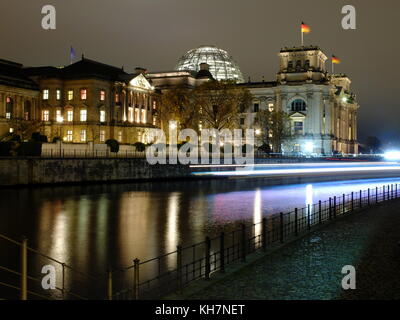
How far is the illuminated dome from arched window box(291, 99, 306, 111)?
4696 cm

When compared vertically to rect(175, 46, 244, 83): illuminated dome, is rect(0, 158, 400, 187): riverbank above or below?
below

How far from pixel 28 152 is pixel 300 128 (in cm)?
9258

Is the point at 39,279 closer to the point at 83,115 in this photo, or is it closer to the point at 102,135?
the point at 83,115

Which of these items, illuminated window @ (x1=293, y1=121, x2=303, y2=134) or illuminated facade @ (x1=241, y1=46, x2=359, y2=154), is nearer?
illuminated facade @ (x1=241, y1=46, x2=359, y2=154)

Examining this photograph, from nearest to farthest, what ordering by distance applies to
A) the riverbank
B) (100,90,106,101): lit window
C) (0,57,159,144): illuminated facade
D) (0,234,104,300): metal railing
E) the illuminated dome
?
(0,234,104,300): metal railing < the riverbank < (0,57,159,144): illuminated facade < (100,90,106,101): lit window < the illuminated dome

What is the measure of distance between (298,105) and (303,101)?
178cm

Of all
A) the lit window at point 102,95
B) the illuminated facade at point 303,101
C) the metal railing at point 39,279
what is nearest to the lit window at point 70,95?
the lit window at point 102,95

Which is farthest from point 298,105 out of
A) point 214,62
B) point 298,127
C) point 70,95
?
point 70,95

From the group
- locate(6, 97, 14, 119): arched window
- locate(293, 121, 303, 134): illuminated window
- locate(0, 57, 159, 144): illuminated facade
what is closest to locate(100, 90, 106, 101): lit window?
locate(0, 57, 159, 144): illuminated facade

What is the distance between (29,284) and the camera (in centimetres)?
1578

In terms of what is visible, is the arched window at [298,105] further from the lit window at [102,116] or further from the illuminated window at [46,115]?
the illuminated window at [46,115]

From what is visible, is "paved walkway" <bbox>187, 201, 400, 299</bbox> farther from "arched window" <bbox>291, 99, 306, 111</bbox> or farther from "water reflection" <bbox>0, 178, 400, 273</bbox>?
"arched window" <bbox>291, 99, 306, 111</bbox>

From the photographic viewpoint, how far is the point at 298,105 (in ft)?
448

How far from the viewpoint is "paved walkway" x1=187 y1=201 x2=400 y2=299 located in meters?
12.1
